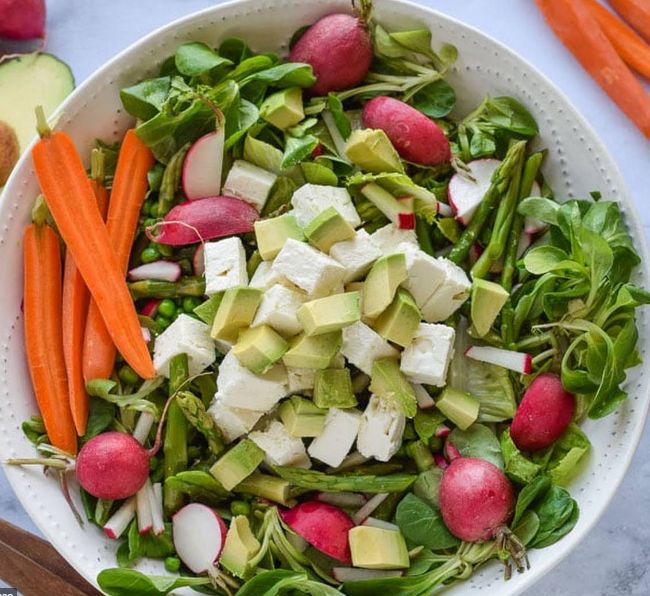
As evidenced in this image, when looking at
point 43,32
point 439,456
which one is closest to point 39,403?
point 439,456

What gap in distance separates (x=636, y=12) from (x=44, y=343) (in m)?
1.92

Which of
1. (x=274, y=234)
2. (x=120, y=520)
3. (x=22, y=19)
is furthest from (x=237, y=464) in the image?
(x=22, y=19)

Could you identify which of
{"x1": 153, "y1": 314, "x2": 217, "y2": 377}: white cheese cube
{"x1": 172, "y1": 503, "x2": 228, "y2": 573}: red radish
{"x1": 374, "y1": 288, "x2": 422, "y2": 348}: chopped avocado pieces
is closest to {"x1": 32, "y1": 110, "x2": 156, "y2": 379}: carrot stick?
{"x1": 153, "y1": 314, "x2": 217, "y2": 377}: white cheese cube

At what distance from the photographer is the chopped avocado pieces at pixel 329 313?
2.10 m

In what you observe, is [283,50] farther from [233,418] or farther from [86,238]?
[233,418]

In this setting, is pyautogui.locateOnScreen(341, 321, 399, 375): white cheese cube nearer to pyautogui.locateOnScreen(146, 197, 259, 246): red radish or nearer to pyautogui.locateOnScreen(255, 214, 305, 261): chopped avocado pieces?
pyautogui.locateOnScreen(255, 214, 305, 261): chopped avocado pieces

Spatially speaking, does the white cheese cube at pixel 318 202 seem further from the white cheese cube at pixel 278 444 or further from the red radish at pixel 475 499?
the red radish at pixel 475 499

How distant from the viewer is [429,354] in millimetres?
2195

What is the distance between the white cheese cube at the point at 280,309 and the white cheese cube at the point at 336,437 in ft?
0.73

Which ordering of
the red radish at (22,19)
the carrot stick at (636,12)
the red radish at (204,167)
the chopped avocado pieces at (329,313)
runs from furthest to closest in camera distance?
the carrot stick at (636,12) < the red radish at (22,19) < the red radish at (204,167) < the chopped avocado pieces at (329,313)

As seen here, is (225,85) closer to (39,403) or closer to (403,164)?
(403,164)

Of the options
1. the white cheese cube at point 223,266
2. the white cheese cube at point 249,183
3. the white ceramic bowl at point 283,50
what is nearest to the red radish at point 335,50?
the white ceramic bowl at point 283,50

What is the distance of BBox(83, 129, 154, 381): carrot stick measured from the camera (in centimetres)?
233

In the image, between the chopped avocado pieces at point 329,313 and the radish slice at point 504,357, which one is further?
the radish slice at point 504,357
